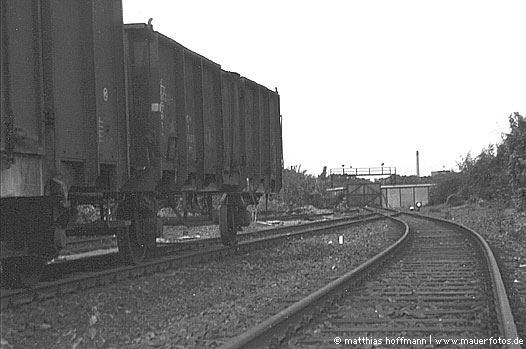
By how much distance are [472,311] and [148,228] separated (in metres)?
6.18

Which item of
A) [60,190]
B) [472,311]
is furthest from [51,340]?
[472,311]

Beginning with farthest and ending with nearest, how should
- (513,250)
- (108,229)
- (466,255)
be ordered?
(513,250) → (466,255) → (108,229)

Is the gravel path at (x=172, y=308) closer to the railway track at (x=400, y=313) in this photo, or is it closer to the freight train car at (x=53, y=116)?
the railway track at (x=400, y=313)

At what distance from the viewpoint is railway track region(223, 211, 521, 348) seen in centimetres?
630

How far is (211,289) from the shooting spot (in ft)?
32.9

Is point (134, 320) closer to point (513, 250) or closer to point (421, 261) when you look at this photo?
point (421, 261)

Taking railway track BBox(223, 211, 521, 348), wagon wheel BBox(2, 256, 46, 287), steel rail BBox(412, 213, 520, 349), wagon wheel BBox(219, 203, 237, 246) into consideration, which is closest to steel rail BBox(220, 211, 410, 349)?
railway track BBox(223, 211, 521, 348)

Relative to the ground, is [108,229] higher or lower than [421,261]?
higher

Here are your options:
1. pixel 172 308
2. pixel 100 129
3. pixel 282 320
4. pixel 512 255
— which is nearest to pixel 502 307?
pixel 282 320

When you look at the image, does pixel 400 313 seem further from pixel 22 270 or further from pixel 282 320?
pixel 22 270

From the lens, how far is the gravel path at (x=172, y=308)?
680 centimetres

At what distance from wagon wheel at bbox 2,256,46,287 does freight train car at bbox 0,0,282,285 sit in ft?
0.04

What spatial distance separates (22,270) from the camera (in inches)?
356

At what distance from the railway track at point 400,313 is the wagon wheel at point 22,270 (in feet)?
10.9
